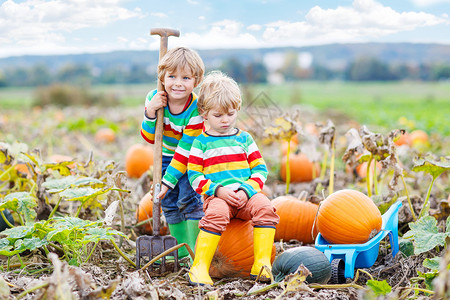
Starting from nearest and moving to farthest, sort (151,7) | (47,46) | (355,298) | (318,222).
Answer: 1. (355,298)
2. (318,222)
3. (151,7)
4. (47,46)

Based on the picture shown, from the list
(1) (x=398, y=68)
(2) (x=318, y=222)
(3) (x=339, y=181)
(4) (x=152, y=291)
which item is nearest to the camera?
(4) (x=152, y=291)

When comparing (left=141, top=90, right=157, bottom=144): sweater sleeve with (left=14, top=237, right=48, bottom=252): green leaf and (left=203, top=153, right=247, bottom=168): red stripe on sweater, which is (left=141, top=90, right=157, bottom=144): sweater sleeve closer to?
(left=203, top=153, right=247, bottom=168): red stripe on sweater

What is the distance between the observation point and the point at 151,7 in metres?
3.52

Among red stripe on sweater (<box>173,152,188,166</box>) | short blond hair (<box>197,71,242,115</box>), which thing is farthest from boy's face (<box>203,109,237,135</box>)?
red stripe on sweater (<box>173,152,188,166</box>)

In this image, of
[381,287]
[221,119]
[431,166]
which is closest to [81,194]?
[221,119]

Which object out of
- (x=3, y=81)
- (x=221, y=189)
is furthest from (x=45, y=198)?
(x=3, y=81)

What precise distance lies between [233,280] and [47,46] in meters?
2.47

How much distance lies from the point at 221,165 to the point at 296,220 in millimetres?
910

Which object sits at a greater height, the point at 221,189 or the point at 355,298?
the point at 221,189

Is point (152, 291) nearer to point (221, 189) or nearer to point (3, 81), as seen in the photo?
point (221, 189)

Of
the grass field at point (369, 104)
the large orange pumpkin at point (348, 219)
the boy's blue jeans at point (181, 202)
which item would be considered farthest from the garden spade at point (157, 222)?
the grass field at point (369, 104)

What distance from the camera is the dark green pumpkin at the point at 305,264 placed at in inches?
102

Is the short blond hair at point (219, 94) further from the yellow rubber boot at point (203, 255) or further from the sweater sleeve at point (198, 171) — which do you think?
the yellow rubber boot at point (203, 255)

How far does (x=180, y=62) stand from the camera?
2.90m
